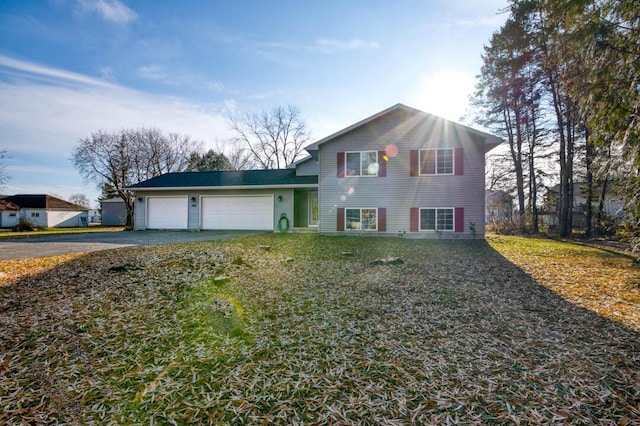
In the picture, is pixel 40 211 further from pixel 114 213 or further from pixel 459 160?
pixel 459 160

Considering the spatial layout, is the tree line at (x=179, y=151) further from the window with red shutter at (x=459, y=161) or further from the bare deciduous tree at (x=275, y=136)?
the window with red shutter at (x=459, y=161)

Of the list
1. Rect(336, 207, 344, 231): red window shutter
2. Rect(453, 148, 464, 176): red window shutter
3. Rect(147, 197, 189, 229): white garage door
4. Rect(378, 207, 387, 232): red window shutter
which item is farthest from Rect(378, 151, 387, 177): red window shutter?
Rect(147, 197, 189, 229): white garage door

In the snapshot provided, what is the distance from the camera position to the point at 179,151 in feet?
104

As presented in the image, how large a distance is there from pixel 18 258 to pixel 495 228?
22433 mm

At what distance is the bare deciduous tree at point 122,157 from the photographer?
27.9 meters

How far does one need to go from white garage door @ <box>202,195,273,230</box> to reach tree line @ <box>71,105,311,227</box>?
15225 mm

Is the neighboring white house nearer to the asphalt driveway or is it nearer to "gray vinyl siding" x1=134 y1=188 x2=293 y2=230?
"gray vinyl siding" x1=134 y1=188 x2=293 y2=230

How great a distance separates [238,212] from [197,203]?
2447mm

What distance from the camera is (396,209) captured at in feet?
42.2

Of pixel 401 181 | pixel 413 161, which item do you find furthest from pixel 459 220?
pixel 413 161

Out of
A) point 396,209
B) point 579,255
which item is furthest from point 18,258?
point 579,255

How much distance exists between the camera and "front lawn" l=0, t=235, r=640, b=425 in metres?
2.20

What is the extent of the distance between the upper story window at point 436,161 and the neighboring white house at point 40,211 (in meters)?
34.7

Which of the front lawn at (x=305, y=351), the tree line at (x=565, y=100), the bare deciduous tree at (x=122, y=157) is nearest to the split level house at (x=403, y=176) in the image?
the tree line at (x=565, y=100)
